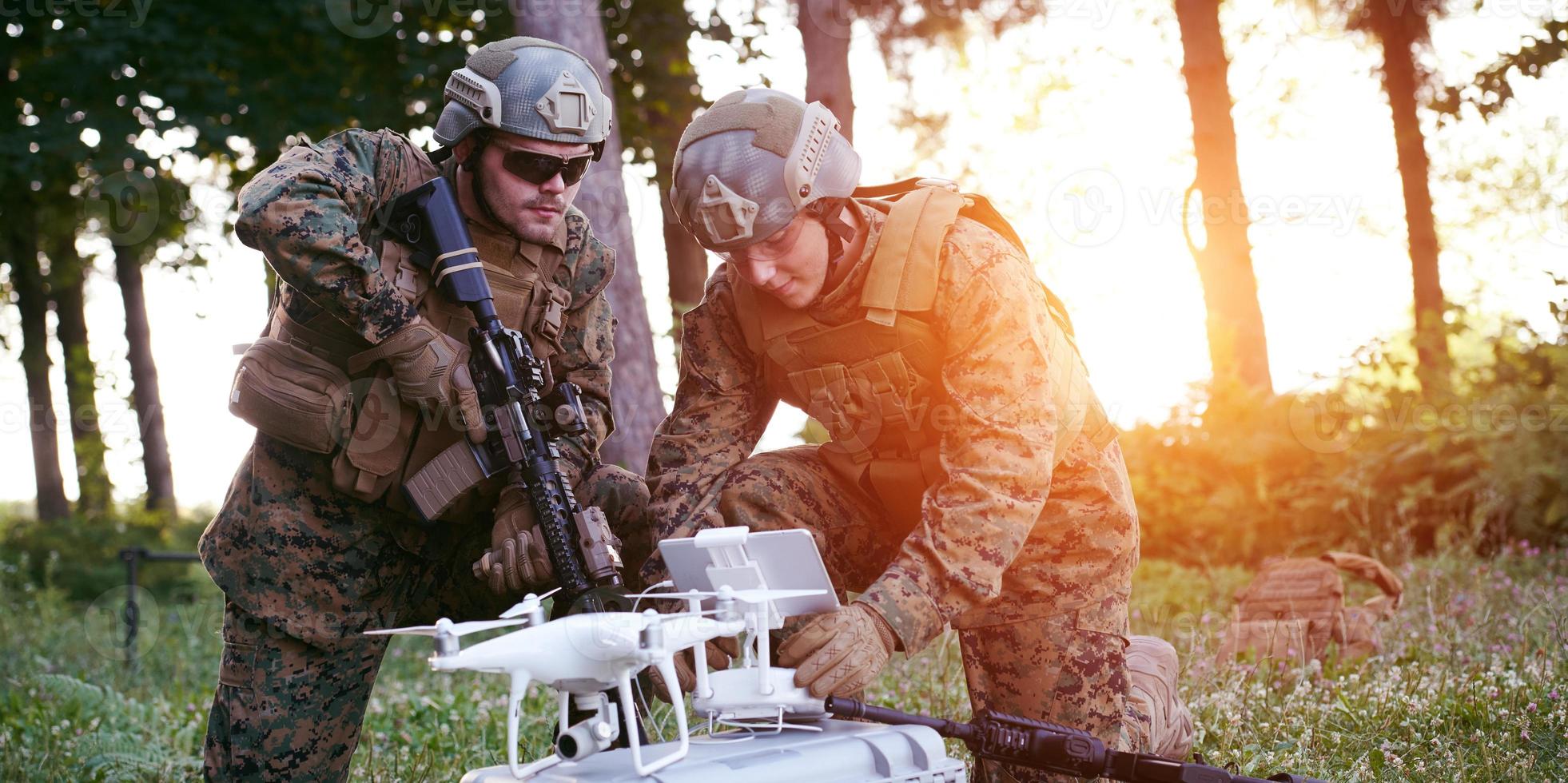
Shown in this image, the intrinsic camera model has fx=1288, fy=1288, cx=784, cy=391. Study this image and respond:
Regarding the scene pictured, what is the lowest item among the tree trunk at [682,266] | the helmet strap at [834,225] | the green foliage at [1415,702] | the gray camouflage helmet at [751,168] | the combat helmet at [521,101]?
the green foliage at [1415,702]

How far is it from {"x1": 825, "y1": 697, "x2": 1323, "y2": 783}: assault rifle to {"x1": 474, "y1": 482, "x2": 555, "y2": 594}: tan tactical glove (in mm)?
1106

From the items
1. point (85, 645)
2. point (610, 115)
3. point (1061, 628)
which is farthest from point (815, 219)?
point (85, 645)

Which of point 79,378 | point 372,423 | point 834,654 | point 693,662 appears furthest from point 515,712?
point 79,378

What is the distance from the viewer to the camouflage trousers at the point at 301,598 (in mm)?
3873

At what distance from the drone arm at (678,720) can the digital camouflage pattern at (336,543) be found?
58.8 inches

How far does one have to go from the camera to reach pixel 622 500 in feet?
13.3

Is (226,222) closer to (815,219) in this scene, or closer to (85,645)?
(85,645)

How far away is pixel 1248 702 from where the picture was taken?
15.4 feet

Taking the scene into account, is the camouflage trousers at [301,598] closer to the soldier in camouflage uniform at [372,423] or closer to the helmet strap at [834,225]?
the soldier in camouflage uniform at [372,423]

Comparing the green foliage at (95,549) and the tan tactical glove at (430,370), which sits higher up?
the tan tactical glove at (430,370)

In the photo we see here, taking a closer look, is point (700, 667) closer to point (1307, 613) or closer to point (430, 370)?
point (430, 370)

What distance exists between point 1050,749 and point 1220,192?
9.25 meters

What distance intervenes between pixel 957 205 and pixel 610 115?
4.01 ft

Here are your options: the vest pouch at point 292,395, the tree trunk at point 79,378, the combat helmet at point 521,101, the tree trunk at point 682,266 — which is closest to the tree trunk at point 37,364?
the tree trunk at point 79,378
